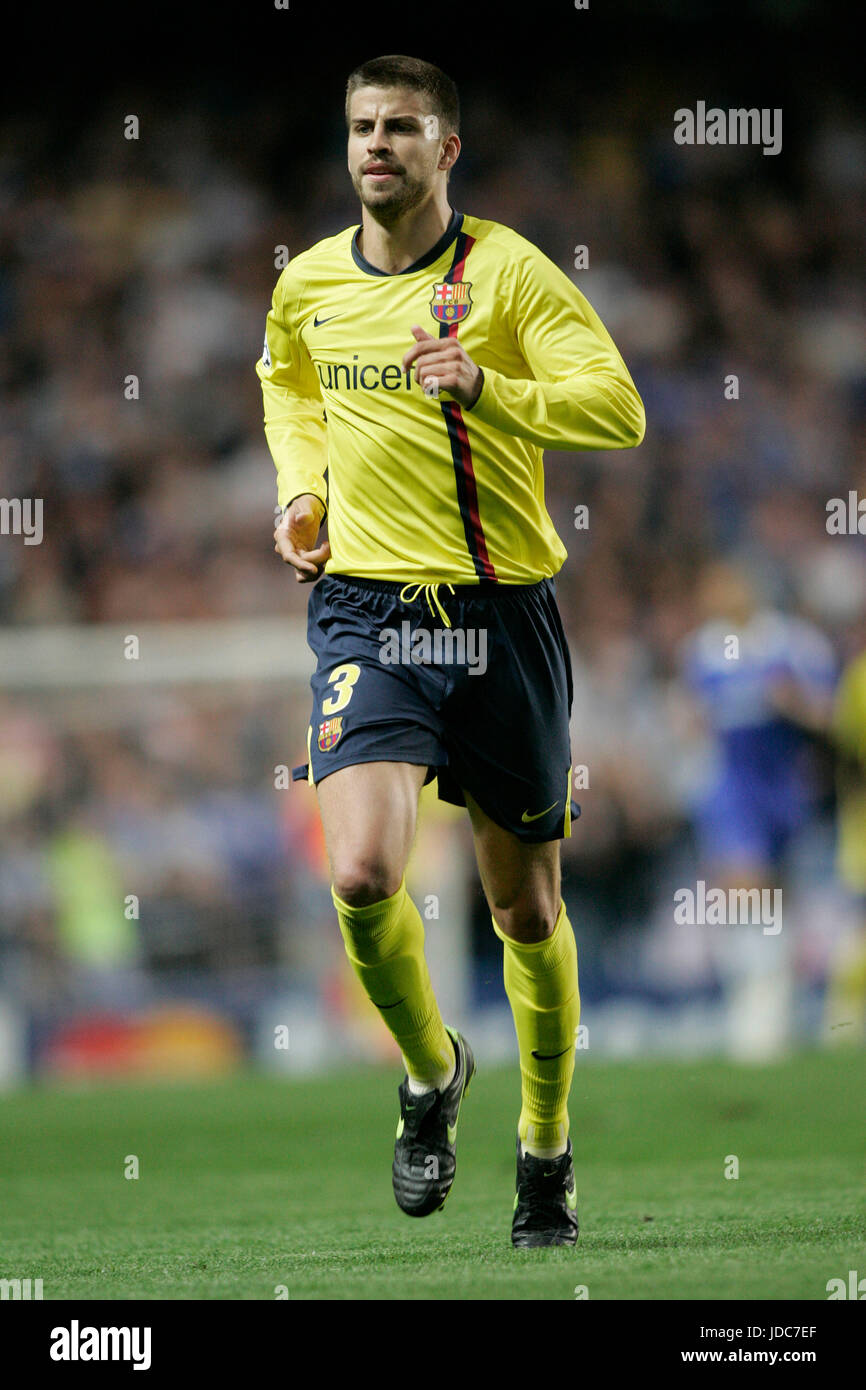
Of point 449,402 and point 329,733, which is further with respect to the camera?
point 449,402

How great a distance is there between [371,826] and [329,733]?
0.28m

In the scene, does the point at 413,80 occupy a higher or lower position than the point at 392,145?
higher

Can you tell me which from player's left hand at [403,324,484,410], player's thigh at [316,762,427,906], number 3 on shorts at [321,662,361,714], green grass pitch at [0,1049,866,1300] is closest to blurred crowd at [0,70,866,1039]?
green grass pitch at [0,1049,866,1300]

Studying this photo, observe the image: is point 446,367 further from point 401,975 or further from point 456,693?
point 401,975

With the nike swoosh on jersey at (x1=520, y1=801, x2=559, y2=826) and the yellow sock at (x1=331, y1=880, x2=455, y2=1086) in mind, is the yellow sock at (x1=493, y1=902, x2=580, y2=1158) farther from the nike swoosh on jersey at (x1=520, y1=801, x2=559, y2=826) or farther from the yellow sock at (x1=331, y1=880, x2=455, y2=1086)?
the nike swoosh on jersey at (x1=520, y1=801, x2=559, y2=826)

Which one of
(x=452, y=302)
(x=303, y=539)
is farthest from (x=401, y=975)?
(x=452, y=302)

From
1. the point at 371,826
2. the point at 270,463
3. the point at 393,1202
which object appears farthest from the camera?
the point at 270,463

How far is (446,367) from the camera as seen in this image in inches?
154

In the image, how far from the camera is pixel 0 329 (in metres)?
14.5

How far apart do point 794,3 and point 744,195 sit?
1.74 meters

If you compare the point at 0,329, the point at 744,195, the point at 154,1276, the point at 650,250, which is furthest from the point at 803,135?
the point at 154,1276

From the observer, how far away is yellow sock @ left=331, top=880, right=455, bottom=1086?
4.18 m

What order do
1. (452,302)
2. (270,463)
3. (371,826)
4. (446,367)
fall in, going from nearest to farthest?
(446,367) → (371,826) → (452,302) → (270,463)
